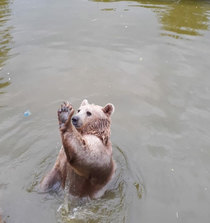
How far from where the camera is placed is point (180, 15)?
1060cm

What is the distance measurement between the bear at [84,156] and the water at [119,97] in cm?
25

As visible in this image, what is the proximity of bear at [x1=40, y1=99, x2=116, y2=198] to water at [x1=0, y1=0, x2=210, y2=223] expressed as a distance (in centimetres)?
25

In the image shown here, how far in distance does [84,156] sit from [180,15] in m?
8.23

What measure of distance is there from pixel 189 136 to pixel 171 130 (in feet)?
1.18

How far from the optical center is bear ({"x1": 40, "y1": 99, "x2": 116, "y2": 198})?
3.70 metres

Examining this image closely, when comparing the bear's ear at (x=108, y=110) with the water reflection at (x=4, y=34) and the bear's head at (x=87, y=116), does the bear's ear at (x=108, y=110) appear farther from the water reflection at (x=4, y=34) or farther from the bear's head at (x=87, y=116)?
the water reflection at (x=4, y=34)

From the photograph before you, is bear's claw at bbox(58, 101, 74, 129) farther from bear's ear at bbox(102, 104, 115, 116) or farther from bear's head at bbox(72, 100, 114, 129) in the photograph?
bear's ear at bbox(102, 104, 115, 116)

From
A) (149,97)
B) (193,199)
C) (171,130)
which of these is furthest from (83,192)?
(149,97)

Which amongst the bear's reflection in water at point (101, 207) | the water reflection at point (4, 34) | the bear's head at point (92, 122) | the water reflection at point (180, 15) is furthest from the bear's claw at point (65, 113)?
the water reflection at point (180, 15)

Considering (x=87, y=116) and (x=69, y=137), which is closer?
(x=69, y=137)

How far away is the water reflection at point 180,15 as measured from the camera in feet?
31.6

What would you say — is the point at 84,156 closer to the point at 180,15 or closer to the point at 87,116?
the point at 87,116

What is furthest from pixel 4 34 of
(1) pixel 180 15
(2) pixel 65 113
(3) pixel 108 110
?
(2) pixel 65 113

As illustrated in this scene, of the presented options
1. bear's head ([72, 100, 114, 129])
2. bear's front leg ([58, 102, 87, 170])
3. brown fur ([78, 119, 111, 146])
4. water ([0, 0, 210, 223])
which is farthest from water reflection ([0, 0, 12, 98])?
bear's front leg ([58, 102, 87, 170])
